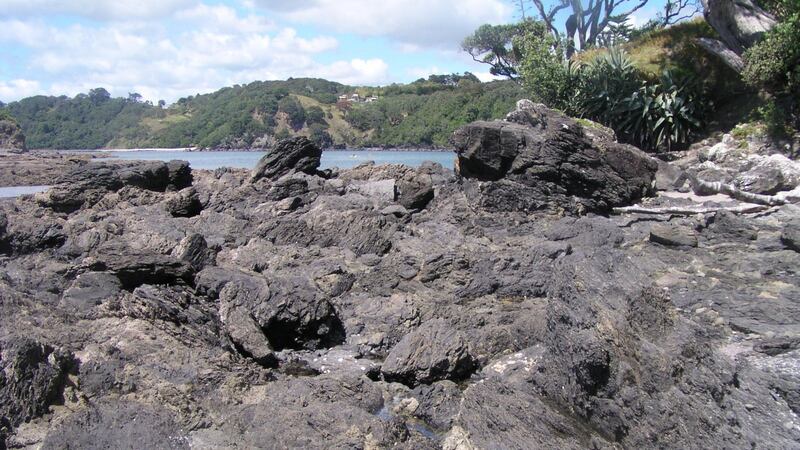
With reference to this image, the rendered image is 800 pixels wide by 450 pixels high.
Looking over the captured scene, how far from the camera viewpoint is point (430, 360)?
25.1 ft

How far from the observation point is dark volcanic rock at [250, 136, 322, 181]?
67.4 ft

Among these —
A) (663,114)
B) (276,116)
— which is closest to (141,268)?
(663,114)

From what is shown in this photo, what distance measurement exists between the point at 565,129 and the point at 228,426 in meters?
12.6

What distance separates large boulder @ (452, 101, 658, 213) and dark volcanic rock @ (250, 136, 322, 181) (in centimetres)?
611

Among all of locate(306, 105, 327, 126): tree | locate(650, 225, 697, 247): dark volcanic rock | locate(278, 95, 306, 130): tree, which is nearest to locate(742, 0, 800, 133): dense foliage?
locate(650, 225, 697, 247): dark volcanic rock

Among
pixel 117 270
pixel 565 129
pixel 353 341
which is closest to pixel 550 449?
pixel 353 341

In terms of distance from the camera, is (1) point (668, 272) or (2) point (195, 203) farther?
(2) point (195, 203)

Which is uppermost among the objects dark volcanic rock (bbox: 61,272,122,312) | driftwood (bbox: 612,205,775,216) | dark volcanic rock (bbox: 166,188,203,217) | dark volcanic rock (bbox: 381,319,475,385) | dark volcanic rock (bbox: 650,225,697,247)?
dark volcanic rock (bbox: 61,272,122,312)

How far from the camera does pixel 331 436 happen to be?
5801 millimetres

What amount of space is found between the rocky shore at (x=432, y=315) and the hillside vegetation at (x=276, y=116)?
48.2m

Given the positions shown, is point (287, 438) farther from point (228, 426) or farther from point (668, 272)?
point (668, 272)

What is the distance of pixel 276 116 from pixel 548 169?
94097 millimetres

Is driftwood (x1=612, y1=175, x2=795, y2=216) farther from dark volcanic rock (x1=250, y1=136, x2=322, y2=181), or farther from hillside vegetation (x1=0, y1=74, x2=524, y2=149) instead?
hillside vegetation (x1=0, y1=74, x2=524, y2=149)

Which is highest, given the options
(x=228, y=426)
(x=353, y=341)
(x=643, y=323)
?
(x=643, y=323)
